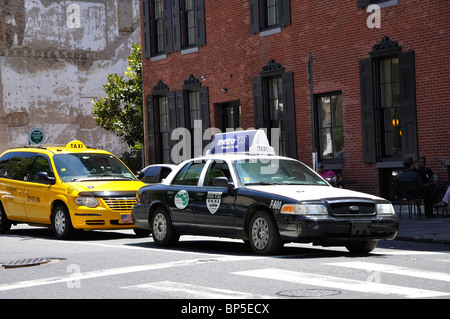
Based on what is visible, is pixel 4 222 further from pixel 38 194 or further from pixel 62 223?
pixel 62 223

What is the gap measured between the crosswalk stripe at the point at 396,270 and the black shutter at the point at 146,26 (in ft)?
67.3

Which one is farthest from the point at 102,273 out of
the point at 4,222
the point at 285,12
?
the point at 285,12

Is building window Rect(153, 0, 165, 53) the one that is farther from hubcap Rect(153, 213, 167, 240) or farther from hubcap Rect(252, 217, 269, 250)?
hubcap Rect(252, 217, 269, 250)

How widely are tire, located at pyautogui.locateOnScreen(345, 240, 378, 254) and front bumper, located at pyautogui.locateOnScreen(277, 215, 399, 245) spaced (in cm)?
56

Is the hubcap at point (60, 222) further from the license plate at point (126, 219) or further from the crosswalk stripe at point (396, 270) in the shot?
the crosswalk stripe at point (396, 270)

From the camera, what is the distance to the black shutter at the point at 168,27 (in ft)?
96.5

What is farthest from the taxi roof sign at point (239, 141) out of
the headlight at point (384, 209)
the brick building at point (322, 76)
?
the headlight at point (384, 209)

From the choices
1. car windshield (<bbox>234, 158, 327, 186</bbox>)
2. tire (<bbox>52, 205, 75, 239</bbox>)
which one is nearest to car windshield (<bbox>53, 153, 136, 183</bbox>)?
tire (<bbox>52, 205, 75, 239</bbox>)

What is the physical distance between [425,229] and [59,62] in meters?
31.0

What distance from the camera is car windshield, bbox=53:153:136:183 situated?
17.4 meters

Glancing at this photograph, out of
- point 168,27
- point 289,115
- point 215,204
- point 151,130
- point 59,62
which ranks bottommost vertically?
point 215,204

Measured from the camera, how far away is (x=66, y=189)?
1675 centimetres

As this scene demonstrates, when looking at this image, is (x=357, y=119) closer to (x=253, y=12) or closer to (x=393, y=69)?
(x=393, y=69)

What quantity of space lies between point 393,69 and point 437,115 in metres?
1.88
